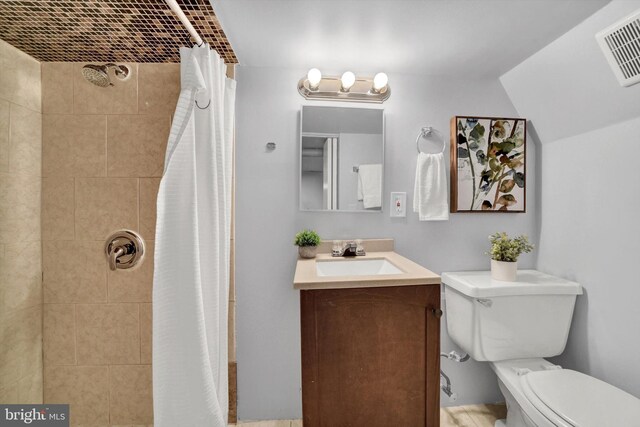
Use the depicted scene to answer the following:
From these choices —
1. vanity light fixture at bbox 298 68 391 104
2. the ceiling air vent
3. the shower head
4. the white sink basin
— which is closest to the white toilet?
the white sink basin

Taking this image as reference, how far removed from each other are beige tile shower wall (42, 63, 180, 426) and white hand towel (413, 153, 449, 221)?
1.32 m

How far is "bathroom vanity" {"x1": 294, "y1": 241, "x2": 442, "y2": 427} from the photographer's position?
110cm

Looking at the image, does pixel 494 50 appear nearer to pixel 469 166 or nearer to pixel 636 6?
pixel 636 6

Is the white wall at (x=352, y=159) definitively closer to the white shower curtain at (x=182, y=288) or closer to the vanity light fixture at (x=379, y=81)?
the vanity light fixture at (x=379, y=81)

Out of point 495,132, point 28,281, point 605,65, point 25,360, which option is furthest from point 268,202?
point 605,65

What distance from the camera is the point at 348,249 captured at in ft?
4.97

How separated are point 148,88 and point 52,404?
1.55 meters

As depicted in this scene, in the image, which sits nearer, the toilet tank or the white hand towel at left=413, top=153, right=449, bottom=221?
the toilet tank

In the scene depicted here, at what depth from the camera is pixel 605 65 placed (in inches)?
45.6

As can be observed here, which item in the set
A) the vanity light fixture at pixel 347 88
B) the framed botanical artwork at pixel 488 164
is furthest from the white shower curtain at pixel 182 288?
the framed botanical artwork at pixel 488 164

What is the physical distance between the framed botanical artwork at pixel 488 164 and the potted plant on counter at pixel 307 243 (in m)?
0.85

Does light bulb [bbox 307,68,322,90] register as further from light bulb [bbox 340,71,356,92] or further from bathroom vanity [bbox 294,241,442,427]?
bathroom vanity [bbox 294,241,442,427]

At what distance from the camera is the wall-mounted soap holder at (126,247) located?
1.27 m

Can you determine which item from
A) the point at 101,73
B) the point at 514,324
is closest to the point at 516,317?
the point at 514,324
